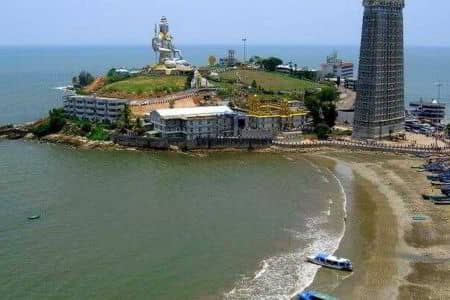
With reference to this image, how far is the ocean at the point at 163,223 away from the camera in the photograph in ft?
121

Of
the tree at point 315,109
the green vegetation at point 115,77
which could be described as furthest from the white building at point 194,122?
the green vegetation at point 115,77

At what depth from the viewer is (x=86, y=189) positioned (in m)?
58.3

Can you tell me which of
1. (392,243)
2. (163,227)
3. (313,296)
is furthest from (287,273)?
(163,227)

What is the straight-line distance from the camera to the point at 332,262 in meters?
39.4

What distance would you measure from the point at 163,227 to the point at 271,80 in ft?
255

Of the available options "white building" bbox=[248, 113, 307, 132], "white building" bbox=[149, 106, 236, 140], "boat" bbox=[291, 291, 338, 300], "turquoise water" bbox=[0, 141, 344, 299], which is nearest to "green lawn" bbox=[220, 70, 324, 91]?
"white building" bbox=[248, 113, 307, 132]

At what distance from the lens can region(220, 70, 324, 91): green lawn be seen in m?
114

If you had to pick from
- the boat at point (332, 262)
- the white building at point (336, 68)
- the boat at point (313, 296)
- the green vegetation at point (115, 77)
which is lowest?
the boat at point (313, 296)

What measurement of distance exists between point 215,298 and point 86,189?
89.2ft

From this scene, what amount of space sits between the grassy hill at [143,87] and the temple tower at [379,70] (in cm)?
3477

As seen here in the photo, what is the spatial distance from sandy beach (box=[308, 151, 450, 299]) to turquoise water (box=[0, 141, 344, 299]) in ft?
6.58

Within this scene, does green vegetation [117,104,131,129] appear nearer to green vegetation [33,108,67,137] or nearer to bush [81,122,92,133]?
bush [81,122,92,133]

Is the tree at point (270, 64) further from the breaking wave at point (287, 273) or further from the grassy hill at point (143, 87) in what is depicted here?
the breaking wave at point (287, 273)

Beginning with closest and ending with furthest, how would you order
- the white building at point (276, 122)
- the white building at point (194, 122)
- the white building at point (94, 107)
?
the white building at point (194, 122) < the white building at point (276, 122) < the white building at point (94, 107)
